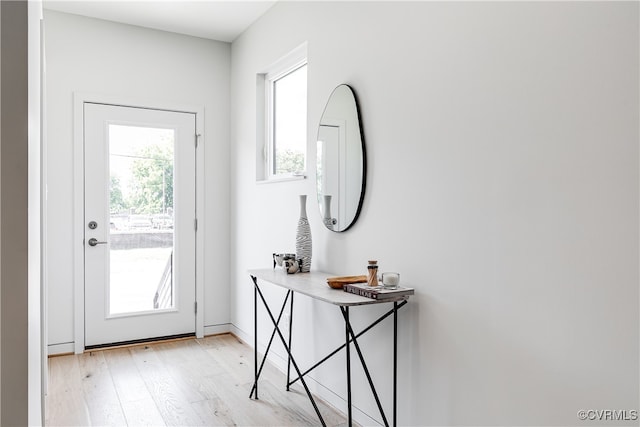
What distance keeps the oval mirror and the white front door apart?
5.67 ft

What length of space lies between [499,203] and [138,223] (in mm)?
3089

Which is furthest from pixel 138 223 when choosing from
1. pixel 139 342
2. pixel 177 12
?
pixel 177 12

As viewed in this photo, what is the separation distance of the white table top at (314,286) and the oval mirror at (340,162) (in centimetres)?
32

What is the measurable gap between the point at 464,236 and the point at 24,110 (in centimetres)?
160

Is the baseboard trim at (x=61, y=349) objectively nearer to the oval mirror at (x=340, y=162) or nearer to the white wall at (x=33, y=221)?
the oval mirror at (x=340, y=162)

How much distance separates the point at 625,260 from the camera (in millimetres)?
1317

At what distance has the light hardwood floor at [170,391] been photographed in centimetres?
255

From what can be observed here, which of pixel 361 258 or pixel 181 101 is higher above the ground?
pixel 181 101

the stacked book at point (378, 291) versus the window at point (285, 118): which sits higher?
the window at point (285, 118)

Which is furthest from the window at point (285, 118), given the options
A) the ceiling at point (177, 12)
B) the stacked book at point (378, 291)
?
the stacked book at point (378, 291)

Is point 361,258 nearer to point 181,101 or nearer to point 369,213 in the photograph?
point 369,213

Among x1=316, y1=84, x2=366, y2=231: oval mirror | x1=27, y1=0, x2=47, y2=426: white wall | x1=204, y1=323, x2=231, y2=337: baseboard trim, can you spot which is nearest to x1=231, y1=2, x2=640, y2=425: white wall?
x1=316, y1=84, x2=366, y2=231: oval mirror

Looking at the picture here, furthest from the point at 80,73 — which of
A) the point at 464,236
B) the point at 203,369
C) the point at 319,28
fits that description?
the point at 464,236

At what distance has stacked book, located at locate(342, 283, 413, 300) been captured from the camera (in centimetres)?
192
